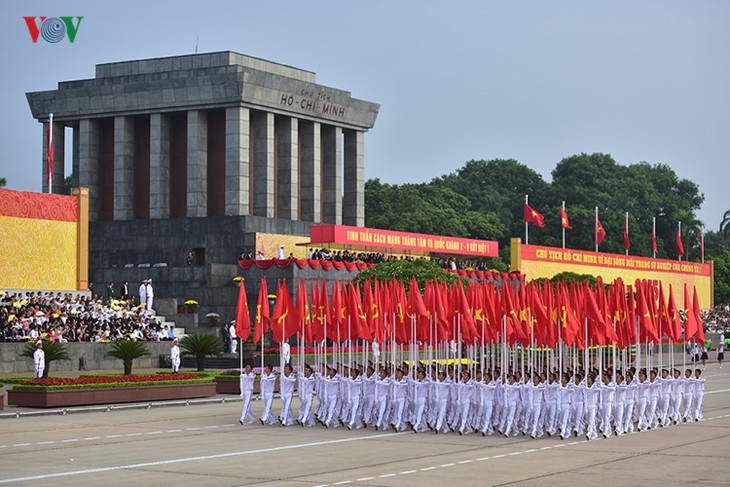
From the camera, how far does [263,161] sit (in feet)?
204

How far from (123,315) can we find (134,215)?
18.3 m

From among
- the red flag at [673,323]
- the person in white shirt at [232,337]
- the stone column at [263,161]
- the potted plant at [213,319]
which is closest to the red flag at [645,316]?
the red flag at [673,323]

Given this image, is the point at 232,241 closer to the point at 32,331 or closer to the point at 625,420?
the point at 32,331

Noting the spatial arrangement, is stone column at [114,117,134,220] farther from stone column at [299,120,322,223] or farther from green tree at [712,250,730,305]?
green tree at [712,250,730,305]

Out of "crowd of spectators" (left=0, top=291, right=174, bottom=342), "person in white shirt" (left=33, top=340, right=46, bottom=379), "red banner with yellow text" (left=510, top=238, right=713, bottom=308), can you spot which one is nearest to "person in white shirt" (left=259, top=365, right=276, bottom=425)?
"person in white shirt" (left=33, top=340, right=46, bottom=379)

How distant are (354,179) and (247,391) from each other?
4232cm

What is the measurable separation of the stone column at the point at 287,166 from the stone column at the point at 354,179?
17.2ft

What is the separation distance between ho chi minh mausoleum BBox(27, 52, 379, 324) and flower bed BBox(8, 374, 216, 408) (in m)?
20.2

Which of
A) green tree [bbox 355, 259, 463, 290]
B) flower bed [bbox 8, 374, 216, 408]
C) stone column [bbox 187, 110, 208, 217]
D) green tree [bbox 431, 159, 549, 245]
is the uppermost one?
green tree [bbox 431, 159, 549, 245]

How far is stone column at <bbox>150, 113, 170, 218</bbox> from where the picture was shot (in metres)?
62.3

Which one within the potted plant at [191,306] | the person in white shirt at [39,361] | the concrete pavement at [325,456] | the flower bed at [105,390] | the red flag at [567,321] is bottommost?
the concrete pavement at [325,456]

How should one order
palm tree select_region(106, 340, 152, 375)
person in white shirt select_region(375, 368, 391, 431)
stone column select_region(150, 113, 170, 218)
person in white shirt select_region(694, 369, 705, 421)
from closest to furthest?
person in white shirt select_region(375, 368, 391, 431) < person in white shirt select_region(694, 369, 705, 421) < palm tree select_region(106, 340, 152, 375) < stone column select_region(150, 113, 170, 218)

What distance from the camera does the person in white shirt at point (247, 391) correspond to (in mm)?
27781

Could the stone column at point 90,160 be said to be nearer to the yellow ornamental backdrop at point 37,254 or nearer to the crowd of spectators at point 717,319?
the yellow ornamental backdrop at point 37,254
